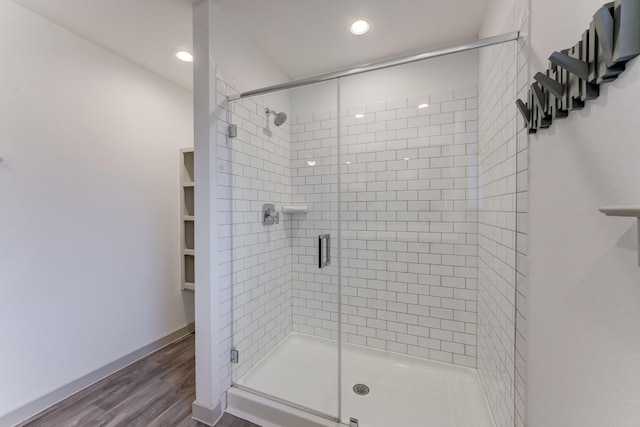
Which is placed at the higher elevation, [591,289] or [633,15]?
[633,15]

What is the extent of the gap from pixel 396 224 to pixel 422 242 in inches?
10.0

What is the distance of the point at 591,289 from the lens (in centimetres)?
63

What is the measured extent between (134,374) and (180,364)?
0.33 m

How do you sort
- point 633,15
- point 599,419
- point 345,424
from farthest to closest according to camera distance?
point 345,424 < point 599,419 < point 633,15

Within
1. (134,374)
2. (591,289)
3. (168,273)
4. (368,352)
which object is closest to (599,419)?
(591,289)

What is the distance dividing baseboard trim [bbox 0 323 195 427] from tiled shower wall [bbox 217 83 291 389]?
1.11 m

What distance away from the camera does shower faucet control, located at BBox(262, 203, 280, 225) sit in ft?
6.60

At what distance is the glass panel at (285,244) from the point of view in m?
1.77

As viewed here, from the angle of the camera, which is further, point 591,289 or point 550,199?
point 550,199

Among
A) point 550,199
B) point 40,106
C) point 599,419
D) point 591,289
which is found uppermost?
point 40,106

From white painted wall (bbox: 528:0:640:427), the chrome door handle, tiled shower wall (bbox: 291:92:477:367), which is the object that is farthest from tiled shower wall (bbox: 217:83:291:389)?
white painted wall (bbox: 528:0:640:427)

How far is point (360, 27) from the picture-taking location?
181 cm

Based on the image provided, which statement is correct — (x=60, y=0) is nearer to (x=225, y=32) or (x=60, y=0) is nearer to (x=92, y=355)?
(x=225, y=32)

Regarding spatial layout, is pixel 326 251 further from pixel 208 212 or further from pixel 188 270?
pixel 188 270
